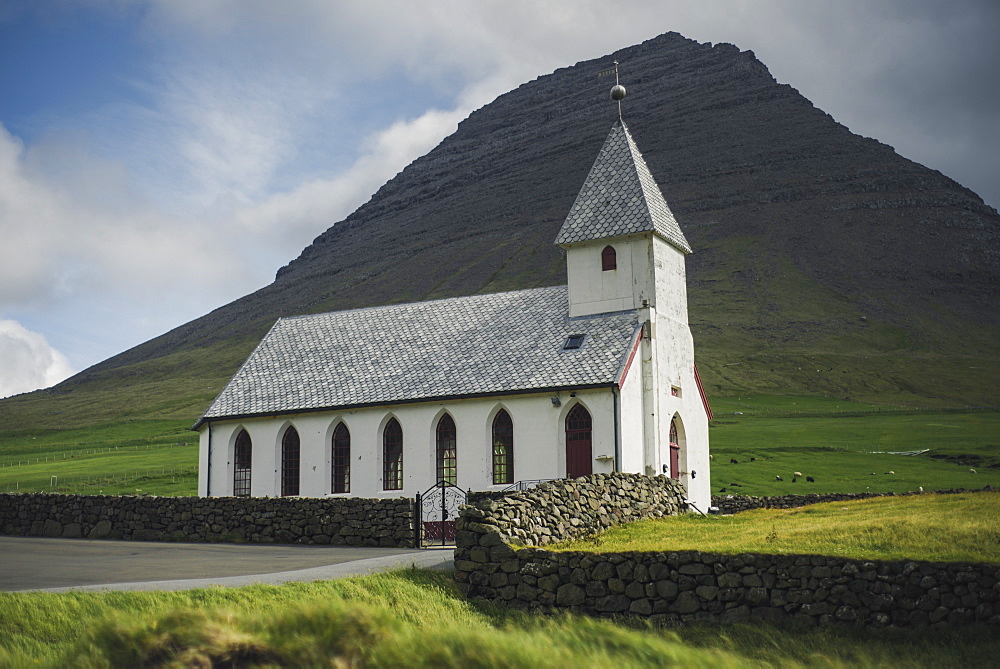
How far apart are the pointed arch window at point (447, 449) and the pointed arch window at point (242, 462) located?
8.83m

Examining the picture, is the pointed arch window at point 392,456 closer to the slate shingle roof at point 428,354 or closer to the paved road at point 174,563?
the slate shingle roof at point 428,354

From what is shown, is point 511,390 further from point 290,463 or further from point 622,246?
point 290,463

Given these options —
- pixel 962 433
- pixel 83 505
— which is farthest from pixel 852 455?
pixel 83 505

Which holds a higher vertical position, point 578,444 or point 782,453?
point 578,444

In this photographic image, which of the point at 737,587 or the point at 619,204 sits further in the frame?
the point at 619,204

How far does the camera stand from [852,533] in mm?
17734

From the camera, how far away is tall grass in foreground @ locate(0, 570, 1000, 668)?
32.6 feet

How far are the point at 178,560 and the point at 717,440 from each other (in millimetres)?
51889

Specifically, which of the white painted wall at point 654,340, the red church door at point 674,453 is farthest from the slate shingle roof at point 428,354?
the red church door at point 674,453

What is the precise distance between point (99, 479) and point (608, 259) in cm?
4197

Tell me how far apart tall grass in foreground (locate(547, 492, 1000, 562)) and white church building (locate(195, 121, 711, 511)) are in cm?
944

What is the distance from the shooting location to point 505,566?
17781 mm

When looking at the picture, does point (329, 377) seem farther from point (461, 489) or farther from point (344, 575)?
point (344, 575)

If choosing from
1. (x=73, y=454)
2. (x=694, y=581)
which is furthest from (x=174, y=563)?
(x=73, y=454)
